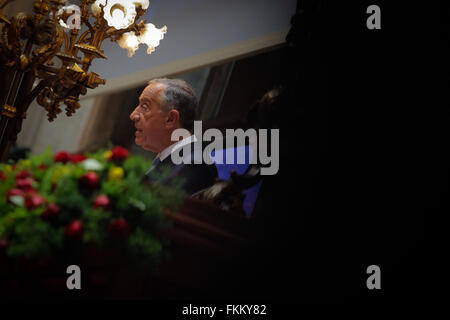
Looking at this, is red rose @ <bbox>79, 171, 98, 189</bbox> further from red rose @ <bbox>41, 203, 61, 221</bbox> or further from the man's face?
the man's face

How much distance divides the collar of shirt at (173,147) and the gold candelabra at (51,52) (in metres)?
0.96

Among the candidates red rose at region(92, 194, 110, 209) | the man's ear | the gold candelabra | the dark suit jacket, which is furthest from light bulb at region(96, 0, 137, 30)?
red rose at region(92, 194, 110, 209)

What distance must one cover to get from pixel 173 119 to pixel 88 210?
794 mm

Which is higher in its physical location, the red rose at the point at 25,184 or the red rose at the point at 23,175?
the red rose at the point at 23,175

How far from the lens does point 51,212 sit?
1441mm

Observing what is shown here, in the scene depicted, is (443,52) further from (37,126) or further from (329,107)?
(37,126)

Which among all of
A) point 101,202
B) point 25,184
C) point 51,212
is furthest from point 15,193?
point 101,202

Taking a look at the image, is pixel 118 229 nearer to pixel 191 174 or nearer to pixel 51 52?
pixel 191 174

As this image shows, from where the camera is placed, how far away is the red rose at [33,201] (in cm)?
147

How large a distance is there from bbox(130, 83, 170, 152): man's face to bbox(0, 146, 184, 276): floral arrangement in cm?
56

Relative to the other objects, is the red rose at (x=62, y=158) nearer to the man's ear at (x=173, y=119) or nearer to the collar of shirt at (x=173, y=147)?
the collar of shirt at (x=173, y=147)

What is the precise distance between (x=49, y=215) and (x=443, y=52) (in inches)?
57.3

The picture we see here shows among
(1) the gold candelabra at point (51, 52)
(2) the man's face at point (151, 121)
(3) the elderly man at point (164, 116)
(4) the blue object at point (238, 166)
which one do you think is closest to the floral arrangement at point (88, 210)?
(4) the blue object at point (238, 166)

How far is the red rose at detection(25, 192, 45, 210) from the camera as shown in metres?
1.47
